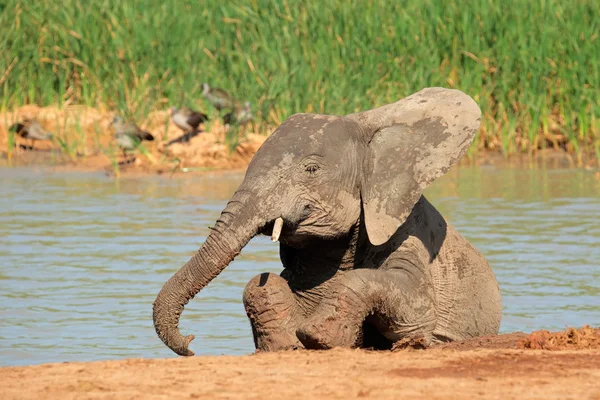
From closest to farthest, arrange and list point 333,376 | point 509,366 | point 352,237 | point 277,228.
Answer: point 333,376 < point 509,366 < point 277,228 < point 352,237

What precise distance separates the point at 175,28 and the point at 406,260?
423 inches

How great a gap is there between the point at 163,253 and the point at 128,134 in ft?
16.8

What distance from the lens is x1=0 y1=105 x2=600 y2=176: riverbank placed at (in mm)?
15164

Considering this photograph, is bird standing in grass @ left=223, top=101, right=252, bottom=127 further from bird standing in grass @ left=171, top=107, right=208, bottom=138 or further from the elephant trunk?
the elephant trunk

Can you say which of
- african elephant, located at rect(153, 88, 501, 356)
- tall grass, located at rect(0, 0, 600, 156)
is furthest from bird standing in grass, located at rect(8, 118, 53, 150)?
african elephant, located at rect(153, 88, 501, 356)

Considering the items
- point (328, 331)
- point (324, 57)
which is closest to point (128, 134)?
point (324, 57)

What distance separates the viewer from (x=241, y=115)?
591 inches

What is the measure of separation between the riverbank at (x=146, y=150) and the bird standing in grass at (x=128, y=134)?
0.42 feet

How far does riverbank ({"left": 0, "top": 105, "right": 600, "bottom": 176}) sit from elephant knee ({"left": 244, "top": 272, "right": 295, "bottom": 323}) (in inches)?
341

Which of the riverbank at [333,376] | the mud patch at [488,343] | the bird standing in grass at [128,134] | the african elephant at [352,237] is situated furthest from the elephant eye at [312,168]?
the bird standing in grass at [128,134]

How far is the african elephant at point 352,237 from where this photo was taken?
578 cm

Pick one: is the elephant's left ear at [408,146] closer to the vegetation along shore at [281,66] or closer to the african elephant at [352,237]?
the african elephant at [352,237]

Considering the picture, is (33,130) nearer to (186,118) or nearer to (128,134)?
(128,134)

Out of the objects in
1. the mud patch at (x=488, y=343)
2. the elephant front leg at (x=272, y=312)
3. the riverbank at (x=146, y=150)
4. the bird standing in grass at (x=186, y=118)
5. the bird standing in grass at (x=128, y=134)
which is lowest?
the riverbank at (x=146, y=150)
